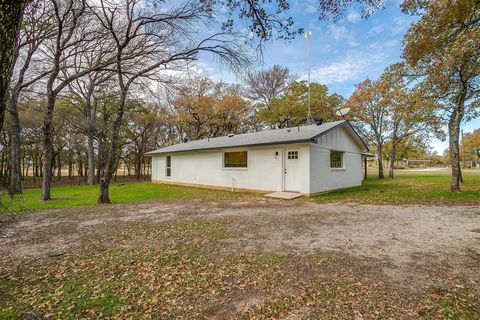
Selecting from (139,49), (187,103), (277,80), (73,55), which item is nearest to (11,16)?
(139,49)

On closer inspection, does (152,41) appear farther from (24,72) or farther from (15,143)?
(15,143)

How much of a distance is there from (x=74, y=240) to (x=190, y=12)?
7368 millimetres

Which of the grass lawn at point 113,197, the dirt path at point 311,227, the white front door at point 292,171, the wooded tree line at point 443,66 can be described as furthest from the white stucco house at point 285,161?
the wooded tree line at point 443,66

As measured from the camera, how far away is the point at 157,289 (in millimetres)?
2896

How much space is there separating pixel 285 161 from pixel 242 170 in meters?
2.77

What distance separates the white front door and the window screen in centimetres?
270

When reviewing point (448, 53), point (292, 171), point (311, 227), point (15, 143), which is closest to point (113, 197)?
point (15, 143)

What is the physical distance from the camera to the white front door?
36.6 ft

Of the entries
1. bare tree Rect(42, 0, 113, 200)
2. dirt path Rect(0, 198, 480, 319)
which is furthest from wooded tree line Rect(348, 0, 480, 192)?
bare tree Rect(42, 0, 113, 200)

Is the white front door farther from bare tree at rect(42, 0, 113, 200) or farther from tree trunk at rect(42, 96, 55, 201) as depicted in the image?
tree trunk at rect(42, 96, 55, 201)

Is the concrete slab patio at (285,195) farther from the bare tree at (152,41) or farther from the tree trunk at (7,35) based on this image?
the tree trunk at (7,35)

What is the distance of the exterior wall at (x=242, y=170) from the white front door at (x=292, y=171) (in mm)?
199

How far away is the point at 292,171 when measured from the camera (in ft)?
37.3

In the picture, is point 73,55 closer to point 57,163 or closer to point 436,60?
point 436,60
